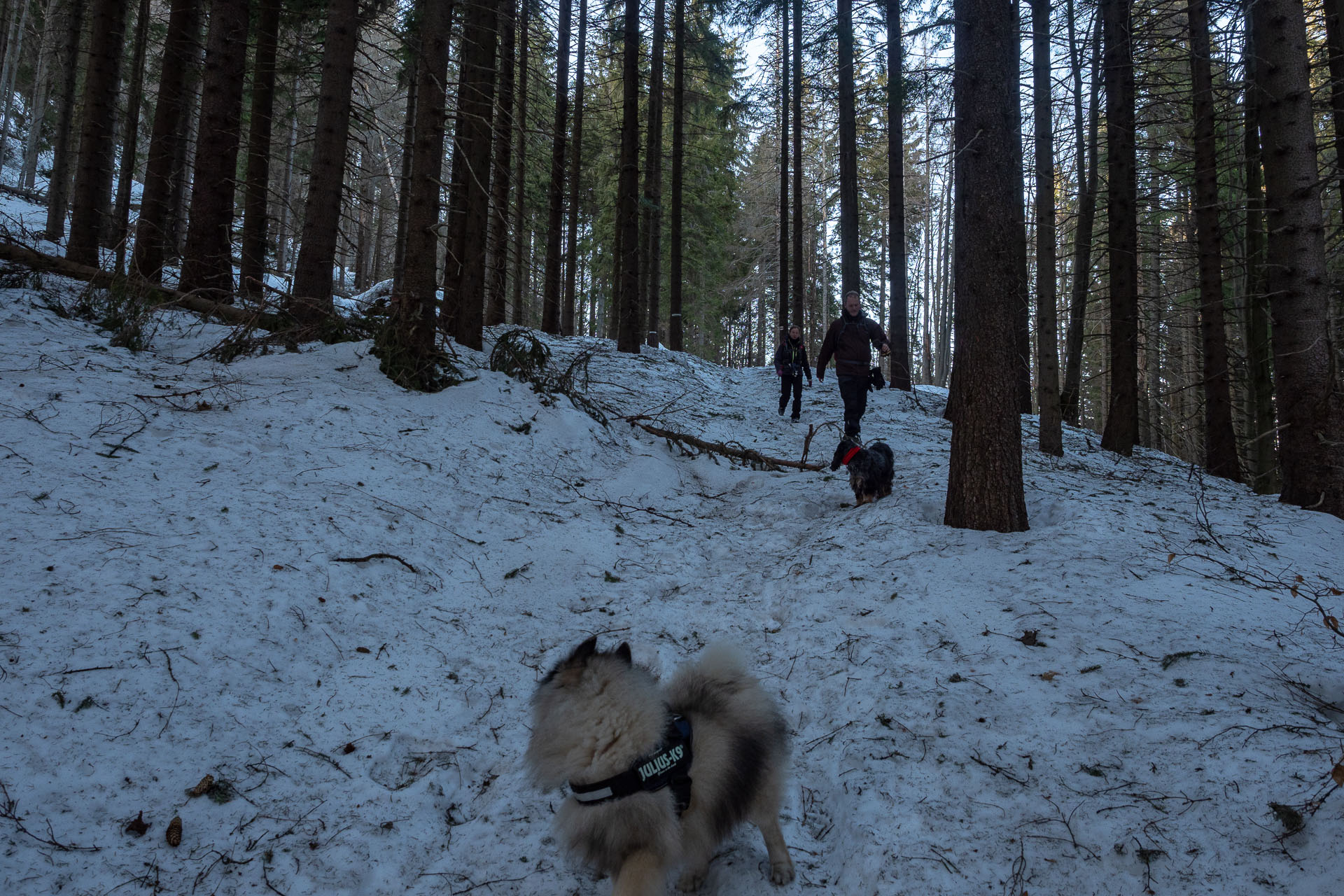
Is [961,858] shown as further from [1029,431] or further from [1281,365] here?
[1029,431]

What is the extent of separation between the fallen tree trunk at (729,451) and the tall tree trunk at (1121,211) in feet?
20.6

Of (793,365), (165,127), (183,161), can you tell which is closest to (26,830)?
(165,127)

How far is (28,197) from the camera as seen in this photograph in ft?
87.1

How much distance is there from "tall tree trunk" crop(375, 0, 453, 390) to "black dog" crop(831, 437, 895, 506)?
5.57 metres

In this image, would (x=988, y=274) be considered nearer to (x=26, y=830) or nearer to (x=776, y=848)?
(x=776, y=848)

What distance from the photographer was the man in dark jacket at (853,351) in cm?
1084

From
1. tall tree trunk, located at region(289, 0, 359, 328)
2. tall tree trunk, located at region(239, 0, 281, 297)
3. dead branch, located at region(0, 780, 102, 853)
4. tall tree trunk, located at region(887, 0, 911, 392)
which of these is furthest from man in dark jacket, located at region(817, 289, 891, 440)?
dead branch, located at region(0, 780, 102, 853)

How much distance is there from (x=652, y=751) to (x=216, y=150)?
10530 millimetres

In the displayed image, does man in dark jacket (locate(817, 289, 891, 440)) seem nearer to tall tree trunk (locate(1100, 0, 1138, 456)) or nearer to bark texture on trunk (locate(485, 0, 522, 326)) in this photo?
tall tree trunk (locate(1100, 0, 1138, 456))

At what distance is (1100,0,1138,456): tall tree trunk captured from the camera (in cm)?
1091

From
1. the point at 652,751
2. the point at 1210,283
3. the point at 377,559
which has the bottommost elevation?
the point at 652,751

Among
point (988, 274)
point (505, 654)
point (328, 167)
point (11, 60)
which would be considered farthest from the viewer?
point (11, 60)

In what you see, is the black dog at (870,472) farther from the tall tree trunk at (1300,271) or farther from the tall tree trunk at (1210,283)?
the tall tree trunk at (1210,283)

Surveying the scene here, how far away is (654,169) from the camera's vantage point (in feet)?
71.6
